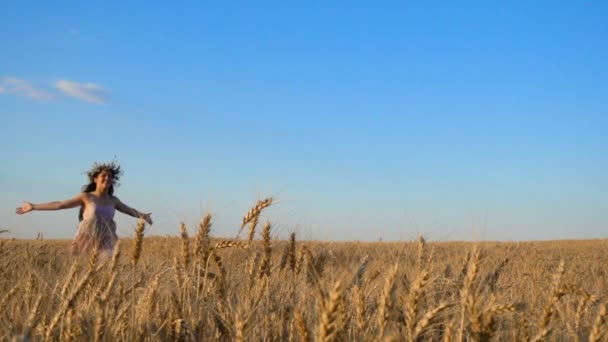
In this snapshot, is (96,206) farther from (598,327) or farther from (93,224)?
(598,327)

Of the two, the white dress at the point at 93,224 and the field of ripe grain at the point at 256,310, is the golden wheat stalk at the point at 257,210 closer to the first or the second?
the field of ripe grain at the point at 256,310

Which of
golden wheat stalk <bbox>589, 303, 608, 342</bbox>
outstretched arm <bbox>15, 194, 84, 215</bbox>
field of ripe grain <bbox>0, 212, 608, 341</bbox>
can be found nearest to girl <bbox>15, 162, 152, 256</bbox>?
outstretched arm <bbox>15, 194, 84, 215</bbox>

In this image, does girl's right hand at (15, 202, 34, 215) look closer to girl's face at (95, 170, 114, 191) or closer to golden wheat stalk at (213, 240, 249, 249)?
girl's face at (95, 170, 114, 191)

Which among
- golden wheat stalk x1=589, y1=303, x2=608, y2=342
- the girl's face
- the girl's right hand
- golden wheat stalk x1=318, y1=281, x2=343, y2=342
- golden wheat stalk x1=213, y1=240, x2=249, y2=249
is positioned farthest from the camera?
the girl's face

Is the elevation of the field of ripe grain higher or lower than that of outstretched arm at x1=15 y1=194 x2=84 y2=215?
lower

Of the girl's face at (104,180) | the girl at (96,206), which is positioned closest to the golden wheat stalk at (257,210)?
the girl at (96,206)

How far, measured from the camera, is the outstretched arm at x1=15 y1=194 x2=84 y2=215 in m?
8.92

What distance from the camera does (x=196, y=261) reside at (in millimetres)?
3357

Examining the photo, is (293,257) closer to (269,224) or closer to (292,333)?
(269,224)

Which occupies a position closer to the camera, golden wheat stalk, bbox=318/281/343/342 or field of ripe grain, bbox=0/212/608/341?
golden wheat stalk, bbox=318/281/343/342

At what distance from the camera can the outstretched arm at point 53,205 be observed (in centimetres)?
892

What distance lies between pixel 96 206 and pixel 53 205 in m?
0.64

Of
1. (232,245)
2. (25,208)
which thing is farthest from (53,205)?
(232,245)

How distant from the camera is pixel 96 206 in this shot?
9477mm
